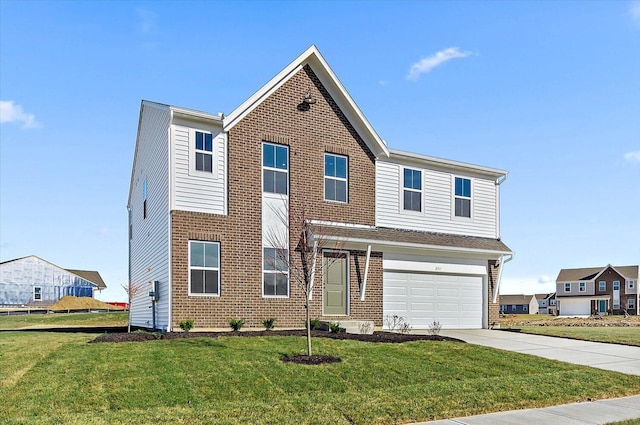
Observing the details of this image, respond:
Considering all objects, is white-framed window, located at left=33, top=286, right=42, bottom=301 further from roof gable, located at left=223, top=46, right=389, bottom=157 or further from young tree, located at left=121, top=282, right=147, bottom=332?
roof gable, located at left=223, top=46, right=389, bottom=157

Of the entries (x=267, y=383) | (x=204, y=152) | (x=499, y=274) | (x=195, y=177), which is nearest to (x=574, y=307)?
(x=499, y=274)

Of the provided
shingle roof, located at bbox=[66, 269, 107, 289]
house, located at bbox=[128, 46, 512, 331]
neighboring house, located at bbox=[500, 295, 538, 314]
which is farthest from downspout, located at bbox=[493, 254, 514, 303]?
neighboring house, located at bbox=[500, 295, 538, 314]

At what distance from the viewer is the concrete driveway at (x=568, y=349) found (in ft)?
44.9

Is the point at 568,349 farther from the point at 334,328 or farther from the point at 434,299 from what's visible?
the point at 334,328

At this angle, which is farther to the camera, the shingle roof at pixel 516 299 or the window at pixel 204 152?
the shingle roof at pixel 516 299

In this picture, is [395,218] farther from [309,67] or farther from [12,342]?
[12,342]

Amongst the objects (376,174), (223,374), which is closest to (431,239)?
(376,174)

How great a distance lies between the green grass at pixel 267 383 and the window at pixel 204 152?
18.5 ft

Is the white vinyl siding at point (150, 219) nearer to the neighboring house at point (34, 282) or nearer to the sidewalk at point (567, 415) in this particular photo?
the sidewalk at point (567, 415)

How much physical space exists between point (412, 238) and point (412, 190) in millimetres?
2073

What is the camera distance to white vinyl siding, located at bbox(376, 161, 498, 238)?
2069cm

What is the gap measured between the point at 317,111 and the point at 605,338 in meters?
12.5

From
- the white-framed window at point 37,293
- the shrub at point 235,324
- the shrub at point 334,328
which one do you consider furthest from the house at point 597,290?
the white-framed window at point 37,293

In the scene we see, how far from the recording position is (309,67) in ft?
63.2
